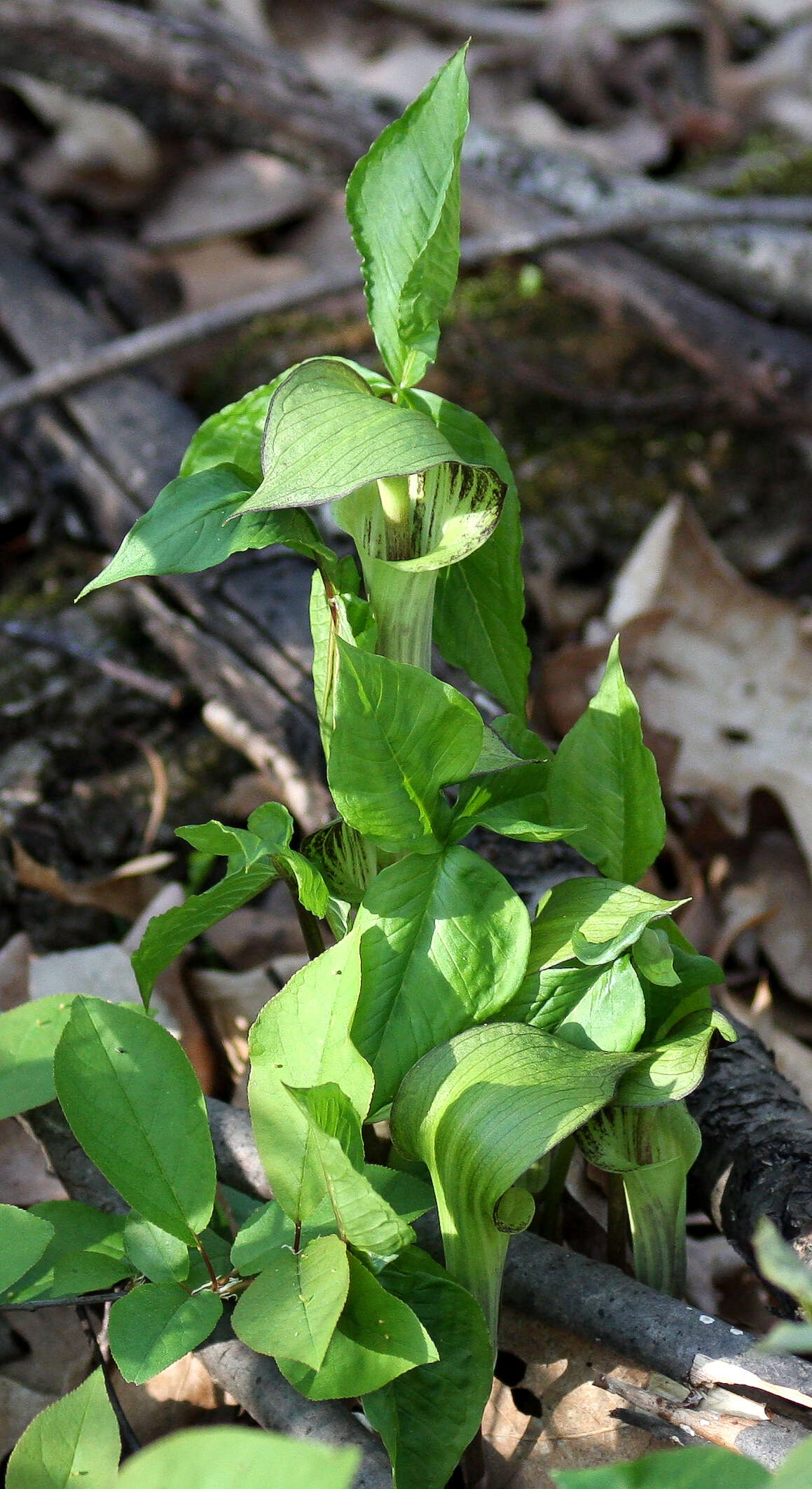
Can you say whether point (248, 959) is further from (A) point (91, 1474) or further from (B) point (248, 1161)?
(A) point (91, 1474)

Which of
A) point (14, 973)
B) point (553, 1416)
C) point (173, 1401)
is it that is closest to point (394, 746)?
point (553, 1416)

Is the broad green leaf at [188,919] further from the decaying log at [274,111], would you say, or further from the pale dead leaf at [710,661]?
the decaying log at [274,111]

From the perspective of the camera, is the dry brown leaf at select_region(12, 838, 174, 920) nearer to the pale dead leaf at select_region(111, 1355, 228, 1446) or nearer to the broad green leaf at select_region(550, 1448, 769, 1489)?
the pale dead leaf at select_region(111, 1355, 228, 1446)

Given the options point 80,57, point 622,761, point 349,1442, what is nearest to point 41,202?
point 80,57

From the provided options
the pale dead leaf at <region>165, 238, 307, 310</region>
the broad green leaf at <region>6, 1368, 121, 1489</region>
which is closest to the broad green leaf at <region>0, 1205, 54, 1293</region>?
the broad green leaf at <region>6, 1368, 121, 1489</region>

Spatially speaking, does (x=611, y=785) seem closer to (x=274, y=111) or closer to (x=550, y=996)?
(x=550, y=996)

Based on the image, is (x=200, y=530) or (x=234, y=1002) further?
(x=234, y=1002)
